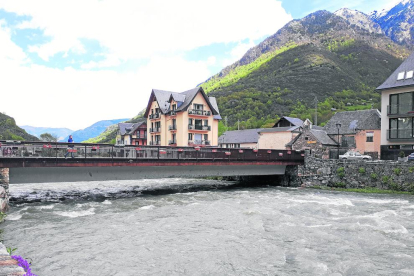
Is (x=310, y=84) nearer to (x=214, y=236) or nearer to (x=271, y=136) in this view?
(x=271, y=136)

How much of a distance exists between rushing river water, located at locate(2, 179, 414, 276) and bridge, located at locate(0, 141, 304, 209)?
2.61 metres

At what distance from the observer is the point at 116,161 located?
28797 mm

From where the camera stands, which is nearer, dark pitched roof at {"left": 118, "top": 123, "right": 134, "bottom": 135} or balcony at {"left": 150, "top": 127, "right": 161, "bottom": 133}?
balcony at {"left": 150, "top": 127, "right": 161, "bottom": 133}

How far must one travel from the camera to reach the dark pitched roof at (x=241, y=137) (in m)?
79.4

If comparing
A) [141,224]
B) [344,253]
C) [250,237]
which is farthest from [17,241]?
[344,253]

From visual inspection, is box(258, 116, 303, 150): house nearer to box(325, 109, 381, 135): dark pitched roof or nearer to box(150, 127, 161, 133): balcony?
box(325, 109, 381, 135): dark pitched roof

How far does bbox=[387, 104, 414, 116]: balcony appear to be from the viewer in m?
39.1

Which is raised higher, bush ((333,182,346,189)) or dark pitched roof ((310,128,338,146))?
dark pitched roof ((310,128,338,146))

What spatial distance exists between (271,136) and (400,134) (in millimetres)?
28352

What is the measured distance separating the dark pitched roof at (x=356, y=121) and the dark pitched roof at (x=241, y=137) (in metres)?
21.4

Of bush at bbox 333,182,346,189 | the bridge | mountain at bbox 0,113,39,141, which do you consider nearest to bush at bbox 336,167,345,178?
bush at bbox 333,182,346,189

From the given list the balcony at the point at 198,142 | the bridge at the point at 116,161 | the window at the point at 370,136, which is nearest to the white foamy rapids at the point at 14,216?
the bridge at the point at 116,161

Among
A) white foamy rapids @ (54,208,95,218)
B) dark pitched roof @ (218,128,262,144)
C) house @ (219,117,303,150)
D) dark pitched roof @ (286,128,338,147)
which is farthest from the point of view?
dark pitched roof @ (218,128,262,144)

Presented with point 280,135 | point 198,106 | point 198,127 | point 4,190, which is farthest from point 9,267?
point 280,135
